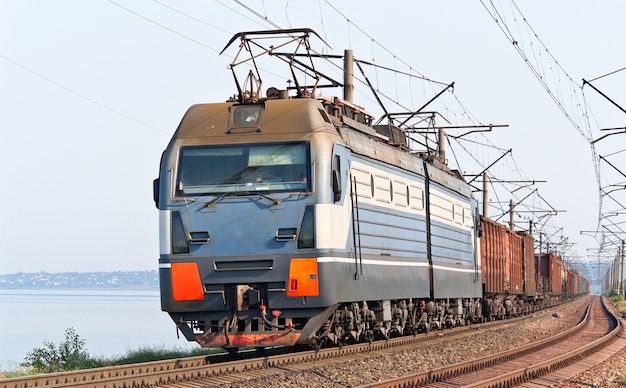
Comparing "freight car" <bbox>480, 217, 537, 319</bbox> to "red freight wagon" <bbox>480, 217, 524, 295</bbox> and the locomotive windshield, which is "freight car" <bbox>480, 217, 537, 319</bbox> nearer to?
"red freight wagon" <bbox>480, 217, 524, 295</bbox>

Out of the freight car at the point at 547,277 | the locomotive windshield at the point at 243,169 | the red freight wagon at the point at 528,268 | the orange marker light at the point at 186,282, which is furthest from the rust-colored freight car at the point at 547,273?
the orange marker light at the point at 186,282

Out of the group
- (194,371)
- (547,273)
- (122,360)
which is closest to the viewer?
(194,371)

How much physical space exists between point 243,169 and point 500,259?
22.6 metres

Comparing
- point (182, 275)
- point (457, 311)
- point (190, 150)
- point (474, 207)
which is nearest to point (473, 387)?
point (182, 275)


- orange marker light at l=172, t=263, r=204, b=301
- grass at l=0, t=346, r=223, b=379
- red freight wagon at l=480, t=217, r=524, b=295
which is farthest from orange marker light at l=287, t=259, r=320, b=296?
red freight wagon at l=480, t=217, r=524, b=295

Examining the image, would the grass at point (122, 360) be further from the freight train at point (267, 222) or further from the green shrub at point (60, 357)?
the freight train at point (267, 222)

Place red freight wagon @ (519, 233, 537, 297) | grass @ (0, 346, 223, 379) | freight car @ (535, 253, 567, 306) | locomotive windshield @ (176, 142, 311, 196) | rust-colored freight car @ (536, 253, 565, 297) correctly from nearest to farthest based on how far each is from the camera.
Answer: locomotive windshield @ (176, 142, 311, 196) → grass @ (0, 346, 223, 379) → red freight wagon @ (519, 233, 537, 297) → freight car @ (535, 253, 567, 306) → rust-colored freight car @ (536, 253, 565, 297)

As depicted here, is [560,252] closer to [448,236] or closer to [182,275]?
[448,236]

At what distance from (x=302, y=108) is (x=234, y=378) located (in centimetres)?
456

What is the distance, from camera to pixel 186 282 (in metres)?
14.6

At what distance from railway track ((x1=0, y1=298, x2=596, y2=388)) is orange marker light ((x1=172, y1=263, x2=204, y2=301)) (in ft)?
3.26

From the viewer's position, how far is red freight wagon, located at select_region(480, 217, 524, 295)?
3212cm

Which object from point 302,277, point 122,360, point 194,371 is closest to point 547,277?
point 122,360

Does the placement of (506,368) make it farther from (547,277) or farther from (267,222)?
(547,277)
